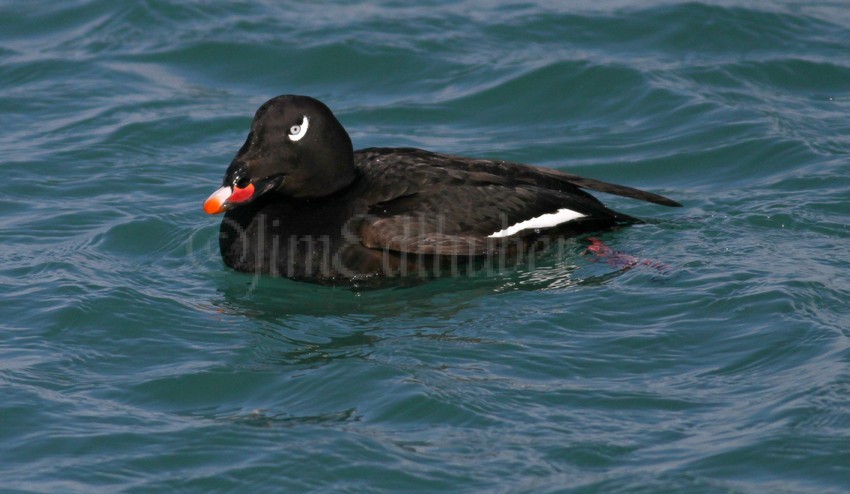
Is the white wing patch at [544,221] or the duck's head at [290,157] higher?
the duck's head at [290,157]

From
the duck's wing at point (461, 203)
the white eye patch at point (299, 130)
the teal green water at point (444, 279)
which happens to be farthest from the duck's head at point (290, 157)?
the teal green water at point (444, 279)

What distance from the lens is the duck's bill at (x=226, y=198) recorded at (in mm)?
7137

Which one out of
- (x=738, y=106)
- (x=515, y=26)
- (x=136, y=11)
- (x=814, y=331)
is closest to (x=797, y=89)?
(x=738, y=106)

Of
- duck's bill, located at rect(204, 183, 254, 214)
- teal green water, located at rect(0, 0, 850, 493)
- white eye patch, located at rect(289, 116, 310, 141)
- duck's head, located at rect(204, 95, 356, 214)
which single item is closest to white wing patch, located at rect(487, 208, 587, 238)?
teal green water, located at rect(0, 0, 850, 493)

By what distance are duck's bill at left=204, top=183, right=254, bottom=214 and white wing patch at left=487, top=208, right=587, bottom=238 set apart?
1452mm

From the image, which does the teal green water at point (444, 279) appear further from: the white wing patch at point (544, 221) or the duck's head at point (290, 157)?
the duck's head at point (290, 157)

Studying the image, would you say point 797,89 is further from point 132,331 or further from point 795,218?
point 132,331

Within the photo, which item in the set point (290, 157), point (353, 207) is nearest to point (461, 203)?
point (353, 207)

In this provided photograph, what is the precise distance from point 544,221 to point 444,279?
0.71m

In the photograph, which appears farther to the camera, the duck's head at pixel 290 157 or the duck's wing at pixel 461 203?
the duck's head at pixel 290 157

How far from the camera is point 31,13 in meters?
12.9

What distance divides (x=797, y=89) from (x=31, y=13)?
7679mm

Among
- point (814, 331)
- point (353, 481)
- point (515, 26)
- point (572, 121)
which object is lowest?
point (353, 481)

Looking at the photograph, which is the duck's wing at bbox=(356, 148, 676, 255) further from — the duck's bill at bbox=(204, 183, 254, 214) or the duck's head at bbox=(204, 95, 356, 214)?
the duck's bill at bbox=(204, 183, 254, 214)
